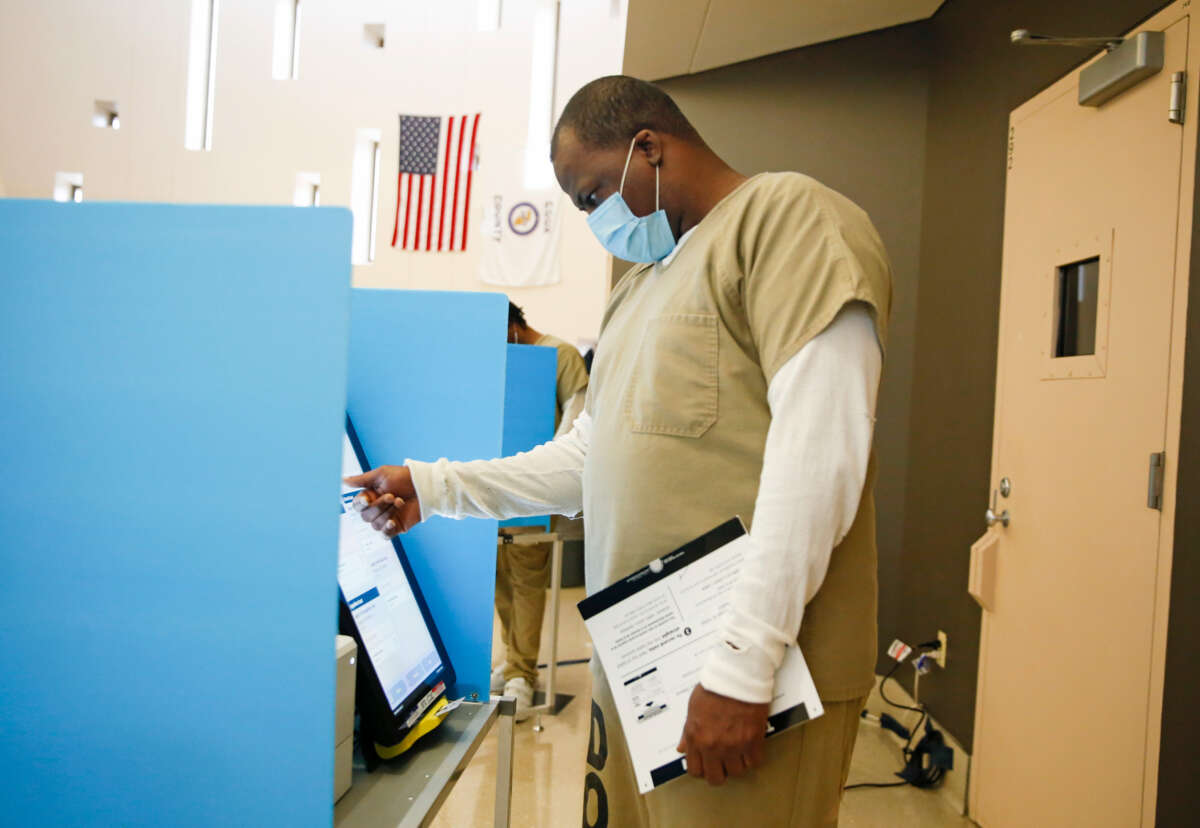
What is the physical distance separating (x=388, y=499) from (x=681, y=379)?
397mm

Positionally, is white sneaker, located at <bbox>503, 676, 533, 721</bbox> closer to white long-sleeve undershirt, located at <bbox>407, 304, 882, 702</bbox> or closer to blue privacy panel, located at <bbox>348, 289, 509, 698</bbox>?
blue privacy panel, located at <bbox>348, 289, 509, 698</bbox>

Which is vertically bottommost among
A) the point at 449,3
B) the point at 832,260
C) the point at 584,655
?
the point at 584,655

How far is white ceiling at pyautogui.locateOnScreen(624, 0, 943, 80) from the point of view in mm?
2854

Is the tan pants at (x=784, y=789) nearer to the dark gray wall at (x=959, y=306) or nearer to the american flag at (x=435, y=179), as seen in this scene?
the dark gray wall at (x=959, y=306)

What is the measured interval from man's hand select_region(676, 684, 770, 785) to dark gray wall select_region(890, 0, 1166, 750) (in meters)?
1.93

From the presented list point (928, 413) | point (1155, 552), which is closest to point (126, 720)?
point (1155, 552)

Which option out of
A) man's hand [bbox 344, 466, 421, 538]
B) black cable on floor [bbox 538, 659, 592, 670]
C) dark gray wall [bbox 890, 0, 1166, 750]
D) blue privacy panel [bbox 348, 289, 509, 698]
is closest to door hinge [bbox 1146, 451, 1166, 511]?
dark gray wall [bbox 890, 0, 1166, 750]

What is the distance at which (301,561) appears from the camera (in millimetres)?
609

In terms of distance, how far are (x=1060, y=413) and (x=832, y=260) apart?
60.4 inches

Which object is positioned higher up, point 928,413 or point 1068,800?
point 928,413

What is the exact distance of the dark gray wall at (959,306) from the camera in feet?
7.78

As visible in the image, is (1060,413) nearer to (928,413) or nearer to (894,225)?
(928,413)

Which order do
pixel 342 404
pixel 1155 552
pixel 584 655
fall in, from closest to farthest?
1. pixel 342 404
2. pixel 1155 552
3. pixel 584 655

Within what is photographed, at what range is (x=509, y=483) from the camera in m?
1.05
